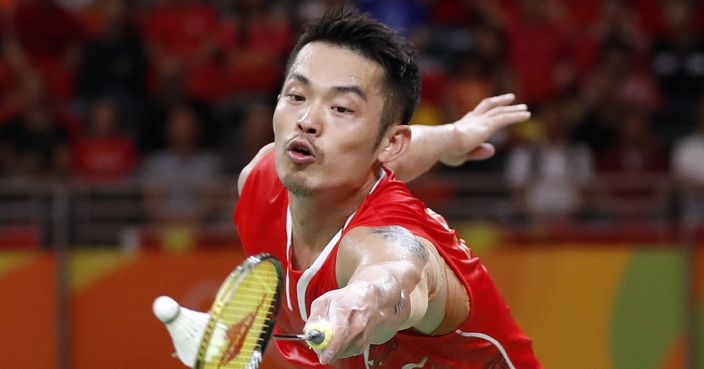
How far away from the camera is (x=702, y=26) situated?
40.0 ft

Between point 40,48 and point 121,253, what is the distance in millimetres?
3277

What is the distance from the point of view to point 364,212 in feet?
13.6

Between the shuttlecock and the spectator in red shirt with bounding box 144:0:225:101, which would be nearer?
the shuttlecock

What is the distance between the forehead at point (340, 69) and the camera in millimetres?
4121

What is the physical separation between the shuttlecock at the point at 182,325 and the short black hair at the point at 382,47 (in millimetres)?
1058

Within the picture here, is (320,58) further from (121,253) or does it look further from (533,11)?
(533,11)

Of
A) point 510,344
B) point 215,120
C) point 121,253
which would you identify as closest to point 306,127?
point 510,344

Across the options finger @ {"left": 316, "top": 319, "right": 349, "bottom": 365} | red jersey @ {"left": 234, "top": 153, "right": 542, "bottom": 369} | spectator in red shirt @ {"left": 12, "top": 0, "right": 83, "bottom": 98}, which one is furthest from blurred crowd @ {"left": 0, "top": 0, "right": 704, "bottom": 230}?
finger @ {"left": 316, "top": 319, "right": 349, "bottom": 365}

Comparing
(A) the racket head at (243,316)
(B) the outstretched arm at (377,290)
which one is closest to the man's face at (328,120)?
(B) the outstretched arm at (377,290)

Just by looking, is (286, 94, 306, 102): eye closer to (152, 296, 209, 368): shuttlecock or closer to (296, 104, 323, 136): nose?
(296, 104, 323, 136): nose

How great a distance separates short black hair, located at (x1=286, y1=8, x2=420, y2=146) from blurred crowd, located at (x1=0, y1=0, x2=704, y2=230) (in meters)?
5.61

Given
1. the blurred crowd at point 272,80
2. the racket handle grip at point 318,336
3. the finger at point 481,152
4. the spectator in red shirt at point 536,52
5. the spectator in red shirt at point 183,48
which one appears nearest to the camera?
the racket handle grip at point 318,336

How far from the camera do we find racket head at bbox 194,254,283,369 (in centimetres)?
332

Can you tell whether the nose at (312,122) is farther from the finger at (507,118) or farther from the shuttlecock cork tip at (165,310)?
the finger at (507,118)
